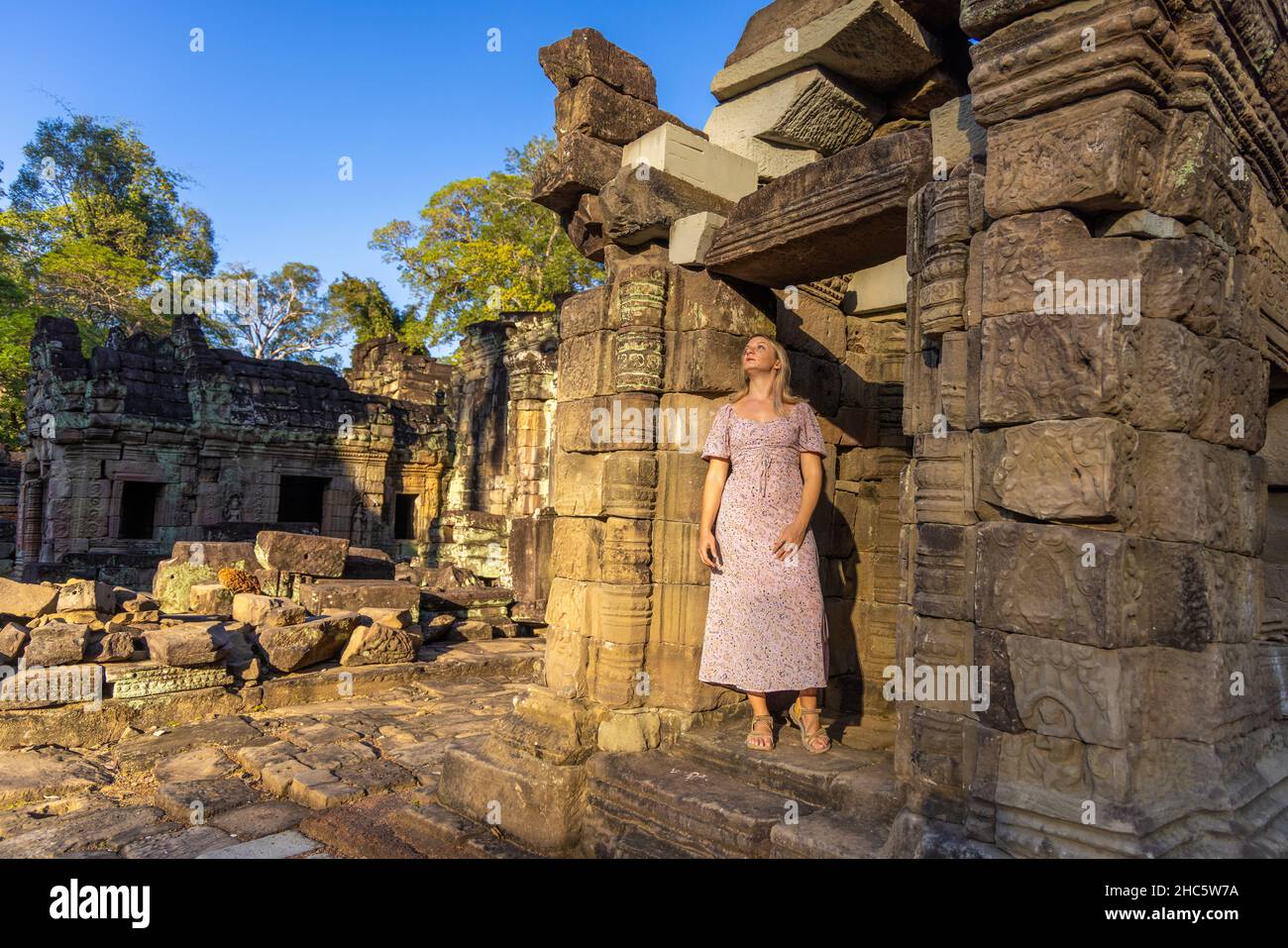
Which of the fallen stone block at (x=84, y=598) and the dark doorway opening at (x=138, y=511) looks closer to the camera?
the fallen stone block at (x=84, y=598)

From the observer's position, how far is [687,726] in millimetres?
4371

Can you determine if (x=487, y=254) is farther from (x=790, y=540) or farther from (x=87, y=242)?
(x=790, y=540)

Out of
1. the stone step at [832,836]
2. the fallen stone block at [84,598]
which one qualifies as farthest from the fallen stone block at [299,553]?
the stone step at [832,836]

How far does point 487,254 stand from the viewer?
28484 millimetres

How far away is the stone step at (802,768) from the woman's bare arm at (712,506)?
3.07 feet

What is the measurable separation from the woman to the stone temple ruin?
340 millimetres

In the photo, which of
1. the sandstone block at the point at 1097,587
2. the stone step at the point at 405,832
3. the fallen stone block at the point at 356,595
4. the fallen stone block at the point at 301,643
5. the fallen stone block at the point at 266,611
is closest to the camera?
the sandstone block at the point at 1097,587

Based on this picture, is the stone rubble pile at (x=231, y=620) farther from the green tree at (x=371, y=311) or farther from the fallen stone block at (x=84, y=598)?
the green tree at (x=371, y=311)

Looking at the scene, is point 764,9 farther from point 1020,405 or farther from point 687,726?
point 687,726

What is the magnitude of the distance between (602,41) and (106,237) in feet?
113

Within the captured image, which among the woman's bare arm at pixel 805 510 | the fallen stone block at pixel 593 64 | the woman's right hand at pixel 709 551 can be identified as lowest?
the woman's right hand at pixel 709 551

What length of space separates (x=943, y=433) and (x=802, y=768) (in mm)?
1708

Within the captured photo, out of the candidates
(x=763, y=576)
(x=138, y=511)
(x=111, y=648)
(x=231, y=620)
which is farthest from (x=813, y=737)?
(x=138, y=511)

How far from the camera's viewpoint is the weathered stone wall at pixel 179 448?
54.4 ft
